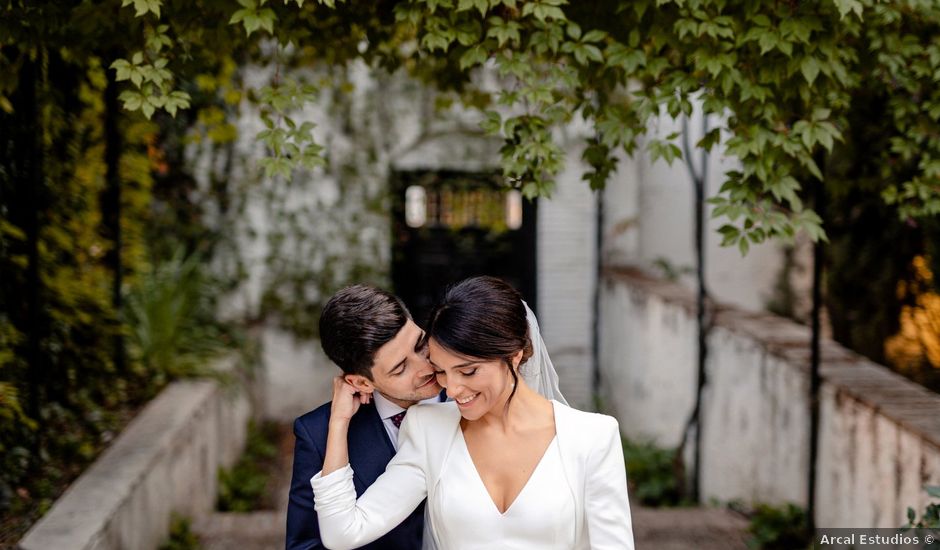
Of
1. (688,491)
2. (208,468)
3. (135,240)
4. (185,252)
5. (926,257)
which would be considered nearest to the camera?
(926,257)

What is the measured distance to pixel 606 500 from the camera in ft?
7.32

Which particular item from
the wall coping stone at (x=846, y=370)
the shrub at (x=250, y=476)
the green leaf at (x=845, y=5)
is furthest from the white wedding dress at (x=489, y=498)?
the shrub at (x=250, y=476)

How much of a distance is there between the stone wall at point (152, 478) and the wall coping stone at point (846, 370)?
128 inches

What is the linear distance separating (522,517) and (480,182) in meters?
6.28

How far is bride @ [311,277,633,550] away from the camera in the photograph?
2172 millimetres

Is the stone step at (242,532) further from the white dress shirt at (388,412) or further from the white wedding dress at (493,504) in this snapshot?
the white wedding dress at (493,504)

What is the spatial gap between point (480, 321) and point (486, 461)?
16.4 inches

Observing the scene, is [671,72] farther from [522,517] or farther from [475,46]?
[522,517]

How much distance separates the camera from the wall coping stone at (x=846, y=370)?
3.70 metres

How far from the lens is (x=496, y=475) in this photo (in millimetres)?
2297

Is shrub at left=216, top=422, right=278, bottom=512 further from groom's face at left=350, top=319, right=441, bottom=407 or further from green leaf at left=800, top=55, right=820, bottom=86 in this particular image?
green leaf at left=800, top=55, right=820, bottom=86

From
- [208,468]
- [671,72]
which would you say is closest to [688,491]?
[208,468]

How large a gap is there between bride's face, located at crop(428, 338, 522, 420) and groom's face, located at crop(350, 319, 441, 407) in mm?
108

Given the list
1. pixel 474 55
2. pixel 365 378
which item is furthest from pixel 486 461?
pixel 474 55
